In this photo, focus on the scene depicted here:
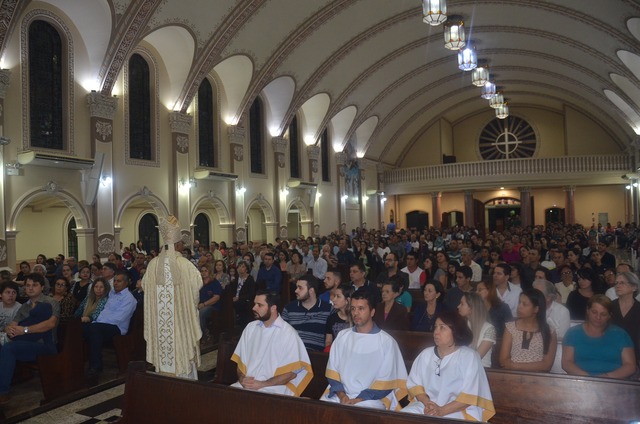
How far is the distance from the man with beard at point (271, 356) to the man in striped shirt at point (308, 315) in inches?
28.8

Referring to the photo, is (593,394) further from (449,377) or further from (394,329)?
(394,329)

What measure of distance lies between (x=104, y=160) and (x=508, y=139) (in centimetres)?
2173

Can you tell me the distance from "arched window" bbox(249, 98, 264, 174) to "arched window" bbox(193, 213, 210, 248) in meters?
2.29

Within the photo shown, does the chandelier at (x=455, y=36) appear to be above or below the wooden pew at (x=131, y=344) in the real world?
above

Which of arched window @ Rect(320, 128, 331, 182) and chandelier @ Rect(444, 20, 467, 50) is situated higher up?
chandelier @ Rect(444, 20, 467, 50)

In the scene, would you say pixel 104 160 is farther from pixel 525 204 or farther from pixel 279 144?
pixel 525 204

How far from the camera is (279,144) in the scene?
18250mm

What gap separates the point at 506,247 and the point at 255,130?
32.6ft

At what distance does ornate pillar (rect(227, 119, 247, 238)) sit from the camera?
1617cm

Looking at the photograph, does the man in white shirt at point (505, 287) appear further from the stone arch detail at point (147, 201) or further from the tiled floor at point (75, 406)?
the stone arch detail at point (147, 201)

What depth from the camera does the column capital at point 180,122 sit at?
46.4 feet

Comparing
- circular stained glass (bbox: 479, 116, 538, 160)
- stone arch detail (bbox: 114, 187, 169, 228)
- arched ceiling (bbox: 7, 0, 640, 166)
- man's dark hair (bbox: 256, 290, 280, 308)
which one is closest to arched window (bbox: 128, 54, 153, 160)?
arched ceiling (bbox: 7, 0, 640, 166)

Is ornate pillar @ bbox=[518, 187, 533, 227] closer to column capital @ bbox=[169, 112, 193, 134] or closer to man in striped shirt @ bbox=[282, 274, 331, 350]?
column capital @ bbox=[169, 112, 193, 134]

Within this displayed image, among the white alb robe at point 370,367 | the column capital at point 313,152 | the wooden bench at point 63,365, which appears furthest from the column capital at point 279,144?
the white alb robe at point 370,367
